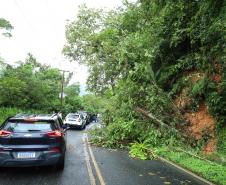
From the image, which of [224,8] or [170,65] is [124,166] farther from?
Answer: [170,65]

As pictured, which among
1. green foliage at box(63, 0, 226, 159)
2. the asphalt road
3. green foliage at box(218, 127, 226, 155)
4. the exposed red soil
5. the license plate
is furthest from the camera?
green foliage at box(63, 0, 226, 159)

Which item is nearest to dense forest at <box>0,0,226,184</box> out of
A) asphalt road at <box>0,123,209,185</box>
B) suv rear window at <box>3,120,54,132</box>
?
asphalt road at <box>0,123,209,185</box>

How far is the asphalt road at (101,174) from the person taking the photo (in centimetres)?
830

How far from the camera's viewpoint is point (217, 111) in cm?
1359

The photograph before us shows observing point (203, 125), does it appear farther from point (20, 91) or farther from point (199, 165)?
point (20, 91)

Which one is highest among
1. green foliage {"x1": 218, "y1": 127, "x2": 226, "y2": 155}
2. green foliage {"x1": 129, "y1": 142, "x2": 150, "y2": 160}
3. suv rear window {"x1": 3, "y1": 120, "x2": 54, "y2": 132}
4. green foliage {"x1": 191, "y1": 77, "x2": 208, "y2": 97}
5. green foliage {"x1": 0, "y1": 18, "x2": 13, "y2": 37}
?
green foliage {"x1": 0, "y1": 18, "x2": 13, "y2": 37}

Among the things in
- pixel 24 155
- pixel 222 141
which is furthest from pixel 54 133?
pixel 222 141

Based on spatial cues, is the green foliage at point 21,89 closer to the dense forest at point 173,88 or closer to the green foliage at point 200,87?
the dense forest at point 173,88

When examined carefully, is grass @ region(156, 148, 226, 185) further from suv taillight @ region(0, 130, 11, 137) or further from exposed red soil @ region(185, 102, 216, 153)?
suv taillight @ region(0, 130, 11, 137)

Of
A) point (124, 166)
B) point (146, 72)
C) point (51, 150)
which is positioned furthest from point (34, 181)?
point (146, 72)

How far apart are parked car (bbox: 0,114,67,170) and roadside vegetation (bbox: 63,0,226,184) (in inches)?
178

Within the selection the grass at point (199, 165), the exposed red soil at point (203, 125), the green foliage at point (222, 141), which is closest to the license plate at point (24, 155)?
the grass at point (199, 165)

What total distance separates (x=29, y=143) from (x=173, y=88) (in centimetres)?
Result: 988

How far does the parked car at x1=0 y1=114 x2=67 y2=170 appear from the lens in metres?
8.49
